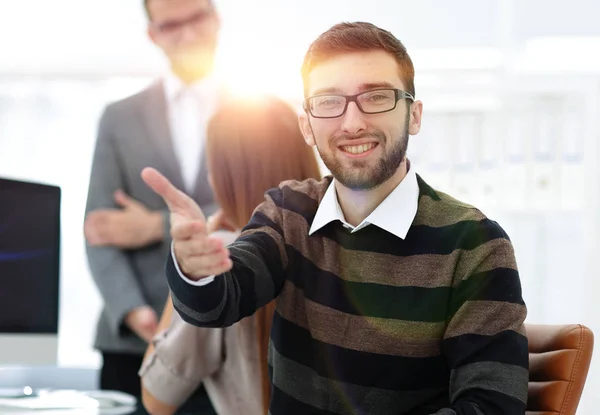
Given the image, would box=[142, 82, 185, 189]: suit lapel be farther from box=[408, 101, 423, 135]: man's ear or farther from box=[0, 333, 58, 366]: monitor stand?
box=[408, 101, 423, 135]: man's ear

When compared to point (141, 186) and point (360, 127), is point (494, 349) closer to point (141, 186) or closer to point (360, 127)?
point (360, 127)

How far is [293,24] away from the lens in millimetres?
3055

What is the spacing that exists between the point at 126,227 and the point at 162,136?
1.07ft

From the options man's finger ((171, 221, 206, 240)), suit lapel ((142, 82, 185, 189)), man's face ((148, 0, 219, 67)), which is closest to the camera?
man's finger ((171, 221, 206, 240))

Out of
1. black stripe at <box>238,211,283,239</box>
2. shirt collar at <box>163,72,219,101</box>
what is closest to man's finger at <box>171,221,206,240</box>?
black stripe at <box>238,211,283,239</box>

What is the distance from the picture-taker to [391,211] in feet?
3.87

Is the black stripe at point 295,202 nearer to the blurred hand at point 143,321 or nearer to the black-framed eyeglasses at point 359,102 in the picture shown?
the black-framed eyeglasses at point 359,102

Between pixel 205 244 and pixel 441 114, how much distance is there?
2.28 m

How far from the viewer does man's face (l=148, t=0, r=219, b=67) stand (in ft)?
8.41

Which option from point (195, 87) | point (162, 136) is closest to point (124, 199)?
point (162, 136)

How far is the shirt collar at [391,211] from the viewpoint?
117cm

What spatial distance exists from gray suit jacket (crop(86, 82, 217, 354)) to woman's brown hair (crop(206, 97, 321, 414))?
75cm

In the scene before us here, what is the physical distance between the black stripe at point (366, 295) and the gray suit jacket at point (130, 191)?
114 cm

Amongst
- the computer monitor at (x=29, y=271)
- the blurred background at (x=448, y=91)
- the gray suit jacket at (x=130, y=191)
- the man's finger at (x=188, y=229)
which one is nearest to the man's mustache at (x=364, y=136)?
the man's finger at (x=188, y=229)
